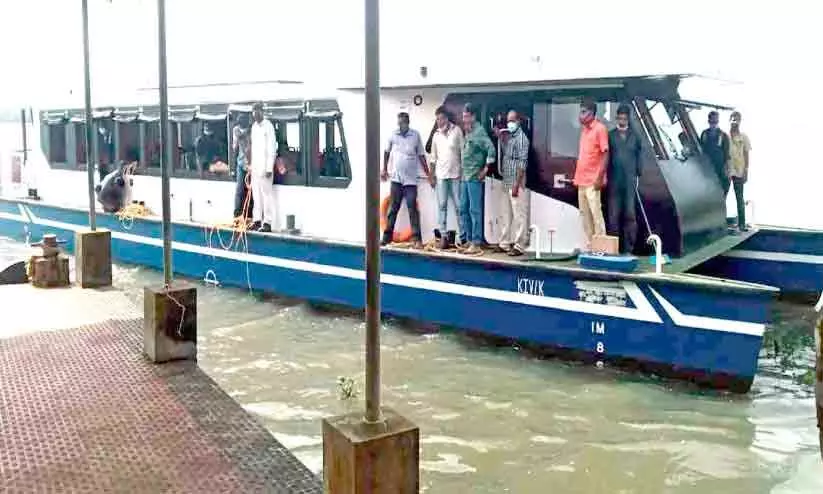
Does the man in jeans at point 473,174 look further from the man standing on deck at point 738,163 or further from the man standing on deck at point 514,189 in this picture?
the man standing on deck at point 738,163

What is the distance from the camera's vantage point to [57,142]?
42.5ft

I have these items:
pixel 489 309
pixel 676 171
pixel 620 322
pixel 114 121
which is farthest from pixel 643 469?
pixel 114 121

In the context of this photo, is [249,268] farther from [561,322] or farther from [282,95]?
[561,322]

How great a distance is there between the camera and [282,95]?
939cm

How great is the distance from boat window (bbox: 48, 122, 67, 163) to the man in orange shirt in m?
8.96

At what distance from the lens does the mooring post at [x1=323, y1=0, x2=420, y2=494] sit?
115 inches

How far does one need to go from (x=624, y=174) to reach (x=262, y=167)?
4.23 meters

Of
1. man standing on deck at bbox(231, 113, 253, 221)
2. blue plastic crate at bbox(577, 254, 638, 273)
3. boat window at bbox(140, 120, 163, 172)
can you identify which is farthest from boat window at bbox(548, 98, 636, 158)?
boat window at bbox(140, 120, 163, 172)

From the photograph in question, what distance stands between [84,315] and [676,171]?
5.13 metres

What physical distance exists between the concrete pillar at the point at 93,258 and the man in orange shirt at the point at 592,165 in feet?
13.6

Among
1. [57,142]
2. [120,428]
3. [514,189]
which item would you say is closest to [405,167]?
[514,189]

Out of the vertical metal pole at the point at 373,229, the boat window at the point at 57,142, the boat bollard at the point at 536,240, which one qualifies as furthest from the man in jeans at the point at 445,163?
the boat window at the point at 57,142

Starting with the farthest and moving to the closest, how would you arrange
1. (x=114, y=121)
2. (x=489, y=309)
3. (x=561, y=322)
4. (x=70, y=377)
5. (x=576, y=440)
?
(x=114, y=121)
(x=489, y=309)
(x=561, y=322)
(x=576, y=440)
(x=70, y=377)

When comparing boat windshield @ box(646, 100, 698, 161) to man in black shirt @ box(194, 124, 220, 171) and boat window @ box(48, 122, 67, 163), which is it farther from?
boat window @ box(48, 122, 67, 163)
